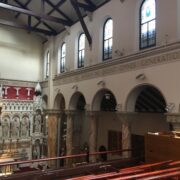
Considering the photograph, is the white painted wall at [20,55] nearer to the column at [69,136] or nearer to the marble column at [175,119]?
the column at [69,136]

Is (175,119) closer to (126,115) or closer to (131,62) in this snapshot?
(126,115)

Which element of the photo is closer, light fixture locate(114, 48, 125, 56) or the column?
light fixture locate(114, 48, 125, 56)

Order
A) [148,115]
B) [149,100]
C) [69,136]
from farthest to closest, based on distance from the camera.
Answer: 1. [69,136]
2. [148,115]
3. [149,100]

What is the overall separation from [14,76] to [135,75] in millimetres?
11578

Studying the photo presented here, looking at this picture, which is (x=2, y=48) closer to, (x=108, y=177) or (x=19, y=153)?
(x=19, y=153)

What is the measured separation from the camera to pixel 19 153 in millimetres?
18469

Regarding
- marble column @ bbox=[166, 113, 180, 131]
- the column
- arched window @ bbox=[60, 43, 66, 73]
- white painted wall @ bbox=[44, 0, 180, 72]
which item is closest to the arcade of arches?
the column

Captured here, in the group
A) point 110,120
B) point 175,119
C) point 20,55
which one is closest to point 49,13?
point 20,55

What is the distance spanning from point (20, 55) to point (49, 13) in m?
4.29

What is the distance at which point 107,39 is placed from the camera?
13164 millimetres

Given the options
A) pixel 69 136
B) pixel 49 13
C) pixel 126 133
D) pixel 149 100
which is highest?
pixel 49 13

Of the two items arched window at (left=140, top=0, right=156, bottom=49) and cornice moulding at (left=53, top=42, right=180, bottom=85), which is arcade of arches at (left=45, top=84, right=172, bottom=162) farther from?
arched window at (left=140, top=0, right=156, bottom=49)

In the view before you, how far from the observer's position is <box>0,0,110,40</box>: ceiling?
46.3 feet

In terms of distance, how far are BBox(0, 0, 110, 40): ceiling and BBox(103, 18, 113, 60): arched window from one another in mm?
1088
